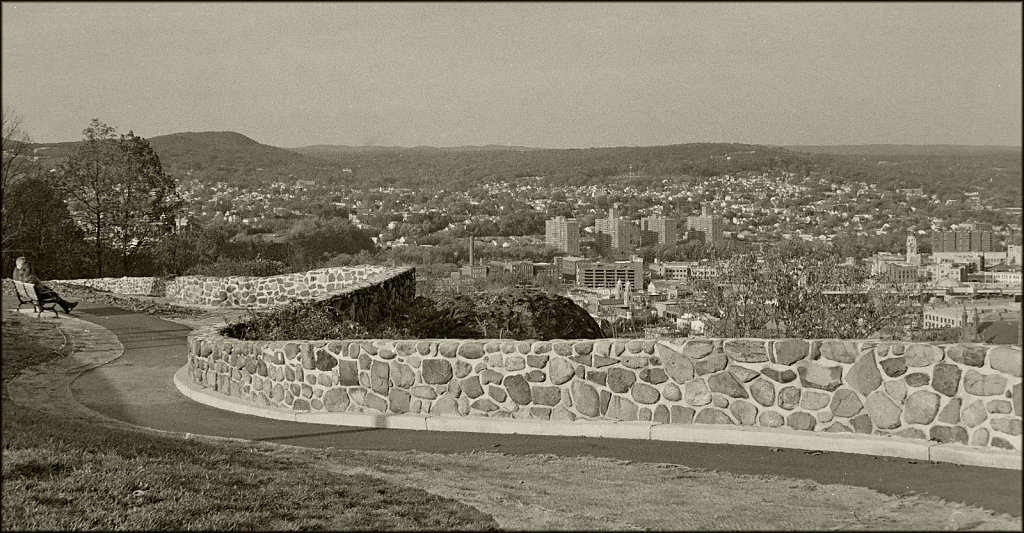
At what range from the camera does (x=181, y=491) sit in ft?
21.4

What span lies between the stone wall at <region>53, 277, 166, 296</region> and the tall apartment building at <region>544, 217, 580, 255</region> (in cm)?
1431

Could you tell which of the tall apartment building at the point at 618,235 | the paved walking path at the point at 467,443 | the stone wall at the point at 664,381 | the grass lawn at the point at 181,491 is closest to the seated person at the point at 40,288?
the paved walking path at the point at 467,443

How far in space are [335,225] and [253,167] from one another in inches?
1122

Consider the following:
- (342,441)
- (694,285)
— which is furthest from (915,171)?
(342,441)

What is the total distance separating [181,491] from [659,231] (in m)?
27.8

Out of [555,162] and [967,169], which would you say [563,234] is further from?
[967,169]

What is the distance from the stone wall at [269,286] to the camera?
2303 cm

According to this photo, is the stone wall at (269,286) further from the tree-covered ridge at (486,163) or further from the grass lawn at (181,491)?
the grass lawn at (181,491)

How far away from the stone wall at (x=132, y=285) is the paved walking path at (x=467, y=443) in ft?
42.3

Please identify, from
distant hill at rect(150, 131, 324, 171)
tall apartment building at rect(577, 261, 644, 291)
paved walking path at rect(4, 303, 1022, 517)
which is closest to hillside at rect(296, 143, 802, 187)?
distant hill at rect(150, 131, 324, 171)

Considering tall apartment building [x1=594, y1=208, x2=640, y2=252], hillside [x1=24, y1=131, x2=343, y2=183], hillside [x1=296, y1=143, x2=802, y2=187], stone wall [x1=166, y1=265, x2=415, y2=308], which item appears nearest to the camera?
stone wall [x1=166, y1=265, x2=415, y2=308]

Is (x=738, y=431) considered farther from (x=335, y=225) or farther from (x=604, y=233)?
(x=335, y=225)

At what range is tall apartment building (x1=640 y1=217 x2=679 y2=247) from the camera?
31.2 meters

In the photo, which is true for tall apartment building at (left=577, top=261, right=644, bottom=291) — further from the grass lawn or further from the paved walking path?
the grass lawn
